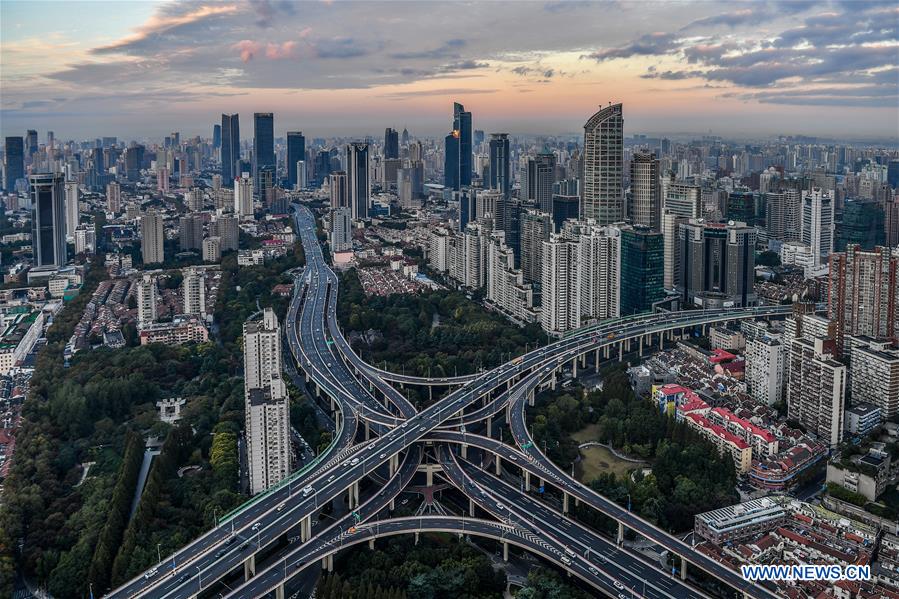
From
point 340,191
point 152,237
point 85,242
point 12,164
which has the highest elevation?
point 12,164

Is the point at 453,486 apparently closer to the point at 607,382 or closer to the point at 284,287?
the point at 607,382

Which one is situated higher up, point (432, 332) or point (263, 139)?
point (263, 139)

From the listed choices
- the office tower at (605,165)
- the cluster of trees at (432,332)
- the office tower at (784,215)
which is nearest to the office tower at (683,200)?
the office tower at (605,165)


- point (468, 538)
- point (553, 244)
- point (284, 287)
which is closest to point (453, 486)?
point (468, 538)

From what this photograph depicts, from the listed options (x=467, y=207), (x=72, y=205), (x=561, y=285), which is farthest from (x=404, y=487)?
(x=72, y=205)

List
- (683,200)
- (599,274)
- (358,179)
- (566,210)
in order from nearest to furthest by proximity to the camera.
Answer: (599,274) → (683,200) → (566,210) → (358,179)

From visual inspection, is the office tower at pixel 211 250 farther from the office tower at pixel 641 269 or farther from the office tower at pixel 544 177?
the office tower at pixel 641 269

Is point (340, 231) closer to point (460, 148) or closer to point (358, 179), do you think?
point (358, 179)

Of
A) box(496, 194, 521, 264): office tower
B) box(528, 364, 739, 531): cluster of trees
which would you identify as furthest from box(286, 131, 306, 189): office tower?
box(528, 364, 739, 531): cluster of trees
